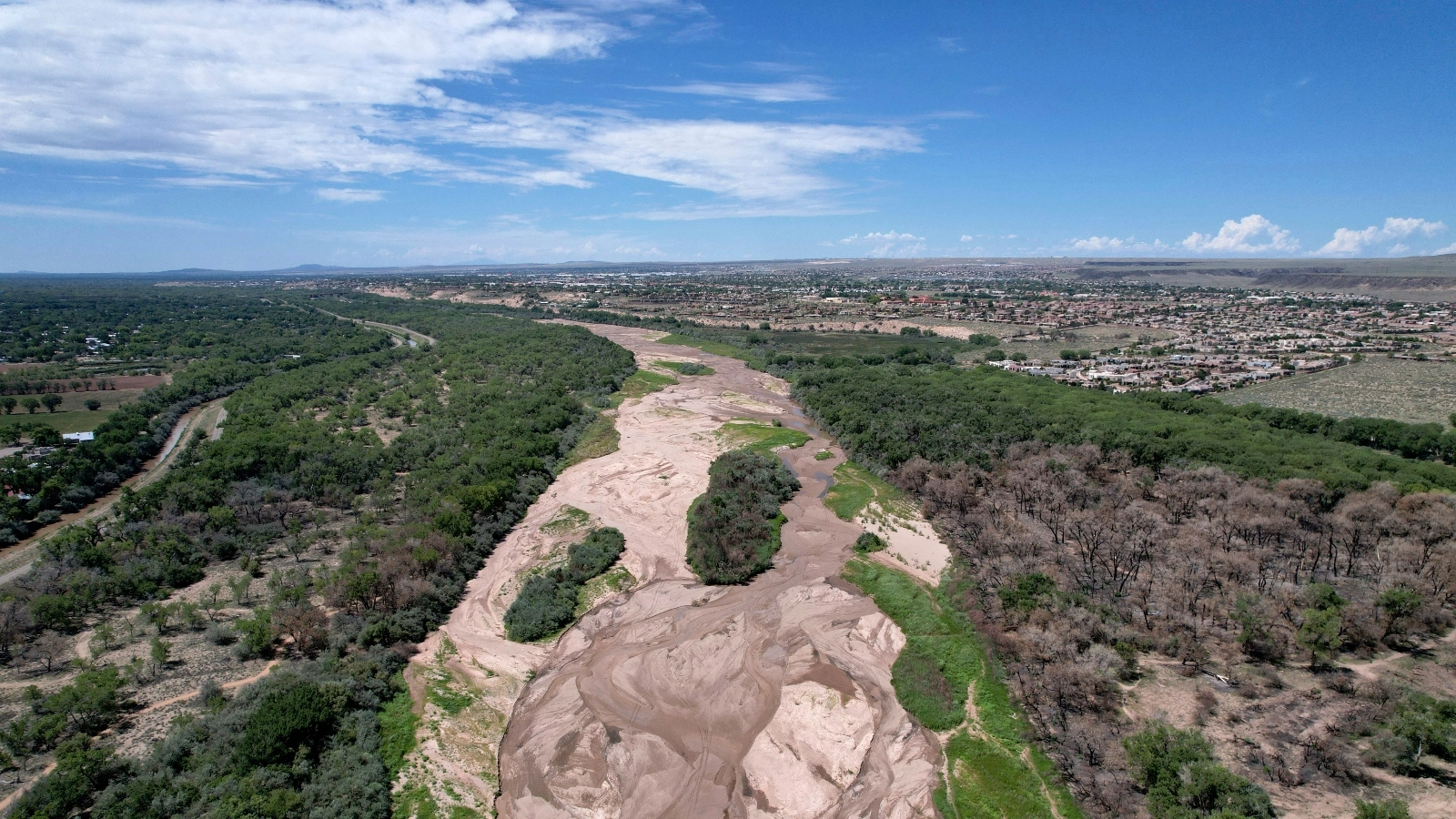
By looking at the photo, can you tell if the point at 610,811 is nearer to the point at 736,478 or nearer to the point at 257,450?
the point at 736,478

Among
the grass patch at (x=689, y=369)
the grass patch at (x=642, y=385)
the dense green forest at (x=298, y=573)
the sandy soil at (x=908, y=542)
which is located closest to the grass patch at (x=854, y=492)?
the sandy soil at (x=908, y=542)

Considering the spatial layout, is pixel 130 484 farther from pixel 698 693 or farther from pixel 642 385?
pixel 698 693

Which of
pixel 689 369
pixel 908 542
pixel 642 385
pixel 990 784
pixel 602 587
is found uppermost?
pixel 689 369

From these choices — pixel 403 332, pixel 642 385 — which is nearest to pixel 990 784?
pixel 642 385

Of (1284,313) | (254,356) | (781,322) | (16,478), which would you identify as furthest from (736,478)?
(1284,313)

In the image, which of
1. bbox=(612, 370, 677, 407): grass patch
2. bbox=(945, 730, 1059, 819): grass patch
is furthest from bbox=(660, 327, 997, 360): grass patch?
bbox=(945, 730, 1059, 819): grass patch

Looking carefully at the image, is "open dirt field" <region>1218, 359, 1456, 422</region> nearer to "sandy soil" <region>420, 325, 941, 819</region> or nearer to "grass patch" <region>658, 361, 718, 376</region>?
"sandy soil" <region>420, 325, 941, 819</region>
